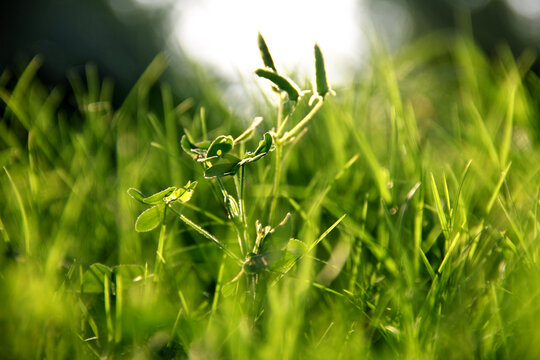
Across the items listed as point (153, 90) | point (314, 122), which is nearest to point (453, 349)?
point (314, 122)

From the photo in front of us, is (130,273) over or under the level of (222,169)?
under

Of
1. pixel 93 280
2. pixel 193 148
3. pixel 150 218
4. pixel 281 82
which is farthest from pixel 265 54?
pixel 93 280

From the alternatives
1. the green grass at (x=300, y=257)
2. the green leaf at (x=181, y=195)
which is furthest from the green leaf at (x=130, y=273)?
the green leaf at (x=181, y=195)

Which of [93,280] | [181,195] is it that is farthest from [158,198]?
[93,280]

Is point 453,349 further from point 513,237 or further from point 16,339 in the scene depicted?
point 16,339

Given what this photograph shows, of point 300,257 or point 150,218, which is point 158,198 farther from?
point 300,257

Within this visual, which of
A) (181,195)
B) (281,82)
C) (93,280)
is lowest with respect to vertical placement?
(93,280)

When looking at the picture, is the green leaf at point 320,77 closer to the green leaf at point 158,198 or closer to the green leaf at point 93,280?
the green leaf at point 158,198

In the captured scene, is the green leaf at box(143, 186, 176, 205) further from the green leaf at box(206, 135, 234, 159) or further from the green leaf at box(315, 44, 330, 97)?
the green leaf at box(315, 44, 330, 97)
